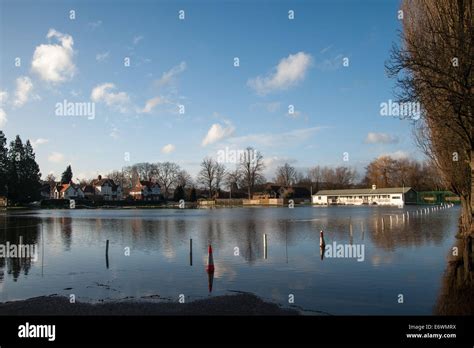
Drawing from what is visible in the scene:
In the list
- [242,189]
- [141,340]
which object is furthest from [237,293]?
[242,189]

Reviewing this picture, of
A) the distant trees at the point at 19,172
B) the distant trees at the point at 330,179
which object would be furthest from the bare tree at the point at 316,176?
the distant trees at the point at 19,172

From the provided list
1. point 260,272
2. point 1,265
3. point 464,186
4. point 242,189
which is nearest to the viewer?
point 260,272

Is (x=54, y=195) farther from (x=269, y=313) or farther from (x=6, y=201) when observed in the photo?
(x=269, y=313)

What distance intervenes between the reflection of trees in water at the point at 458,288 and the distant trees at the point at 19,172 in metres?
90.1

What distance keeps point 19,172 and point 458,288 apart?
98394 mm

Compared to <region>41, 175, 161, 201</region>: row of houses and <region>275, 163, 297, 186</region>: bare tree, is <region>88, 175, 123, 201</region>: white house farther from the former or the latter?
<region>275, 163, 297, 186</region>: bare tree

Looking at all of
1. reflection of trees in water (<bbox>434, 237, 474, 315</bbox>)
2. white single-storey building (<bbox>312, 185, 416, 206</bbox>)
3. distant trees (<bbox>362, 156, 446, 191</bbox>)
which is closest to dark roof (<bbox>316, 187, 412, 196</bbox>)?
white single-storey building (<bbox>312, 185, 416, 206</bbox>)

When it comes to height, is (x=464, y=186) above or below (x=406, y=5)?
below

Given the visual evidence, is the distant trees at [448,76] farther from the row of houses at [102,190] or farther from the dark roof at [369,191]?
the row of houses at [102,190]

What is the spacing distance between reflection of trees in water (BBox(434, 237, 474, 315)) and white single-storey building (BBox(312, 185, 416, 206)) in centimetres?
9998

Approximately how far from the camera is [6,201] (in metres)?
91.9

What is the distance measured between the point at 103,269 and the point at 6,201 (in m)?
84.3

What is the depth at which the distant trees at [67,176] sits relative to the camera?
158625mm

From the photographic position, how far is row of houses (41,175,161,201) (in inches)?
5758
